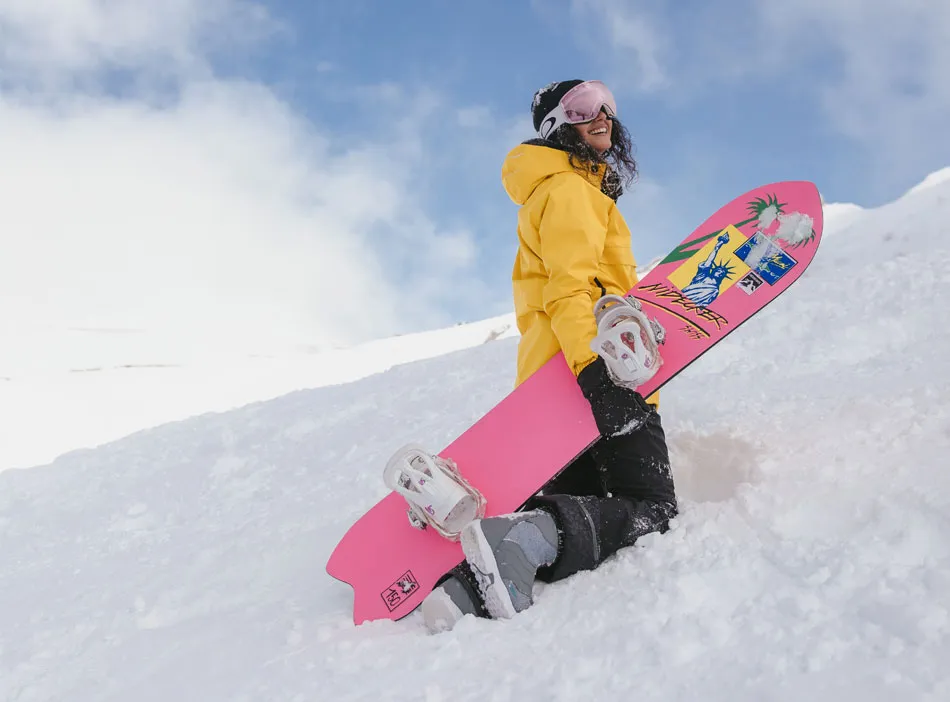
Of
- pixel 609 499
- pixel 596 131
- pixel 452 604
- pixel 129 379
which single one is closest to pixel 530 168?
pixel 596 131

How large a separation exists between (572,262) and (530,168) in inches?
18.6

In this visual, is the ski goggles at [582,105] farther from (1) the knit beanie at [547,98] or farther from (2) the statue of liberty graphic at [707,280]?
(2) the statue of liberty graphic at [707,280]

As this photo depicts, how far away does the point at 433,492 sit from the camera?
7.99 feet

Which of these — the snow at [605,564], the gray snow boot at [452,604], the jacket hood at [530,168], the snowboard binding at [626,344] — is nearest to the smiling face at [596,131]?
the jacket hood at [530,168]

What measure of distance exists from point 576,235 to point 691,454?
1.22m

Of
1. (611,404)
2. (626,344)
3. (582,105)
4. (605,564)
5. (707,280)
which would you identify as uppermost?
(582,105)

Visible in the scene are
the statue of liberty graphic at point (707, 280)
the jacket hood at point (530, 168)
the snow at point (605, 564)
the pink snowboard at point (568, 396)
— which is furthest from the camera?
the statue of liberty graphic at point (707, 280)

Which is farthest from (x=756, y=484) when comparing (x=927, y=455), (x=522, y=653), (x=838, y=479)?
(x=522, y=653)

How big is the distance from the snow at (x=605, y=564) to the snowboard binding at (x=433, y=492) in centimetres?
34

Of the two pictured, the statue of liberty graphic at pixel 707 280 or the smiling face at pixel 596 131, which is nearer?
the smiling face at pixel 596 131

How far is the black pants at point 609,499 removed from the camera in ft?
7.38

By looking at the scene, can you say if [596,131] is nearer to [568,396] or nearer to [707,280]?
[707,280]

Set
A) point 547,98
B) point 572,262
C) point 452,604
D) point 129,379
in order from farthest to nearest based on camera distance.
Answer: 1. point 129,379
2. point 547,98
3. point 572,262
4. point 452,604

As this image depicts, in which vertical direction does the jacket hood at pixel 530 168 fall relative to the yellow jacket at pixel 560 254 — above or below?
above
